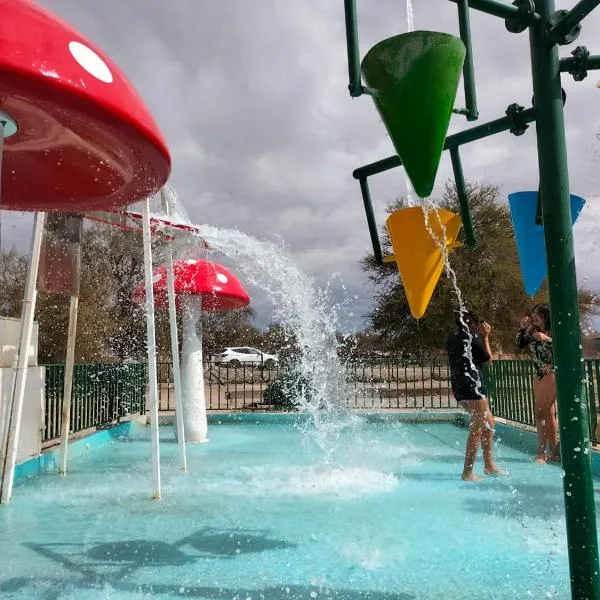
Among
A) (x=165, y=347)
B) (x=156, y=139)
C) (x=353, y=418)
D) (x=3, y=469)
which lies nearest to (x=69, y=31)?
(x=156, y=139)

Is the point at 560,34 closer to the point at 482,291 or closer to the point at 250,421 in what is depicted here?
the point at 250,421

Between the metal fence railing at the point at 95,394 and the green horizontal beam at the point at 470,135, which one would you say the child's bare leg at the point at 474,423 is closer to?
the green horizontal beam at the point at 470,135

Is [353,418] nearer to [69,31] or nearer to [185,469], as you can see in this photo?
[185,469]

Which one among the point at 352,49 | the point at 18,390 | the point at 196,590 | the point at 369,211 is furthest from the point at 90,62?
the point at 18,390

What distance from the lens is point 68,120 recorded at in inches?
90.7

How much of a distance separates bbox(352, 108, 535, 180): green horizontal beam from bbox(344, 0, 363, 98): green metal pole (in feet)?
1.65

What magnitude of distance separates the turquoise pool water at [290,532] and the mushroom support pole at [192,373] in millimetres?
1816

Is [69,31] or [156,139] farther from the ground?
[69,31]

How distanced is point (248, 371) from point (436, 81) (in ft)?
94.5

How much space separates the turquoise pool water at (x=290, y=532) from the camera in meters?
Result: 3.52

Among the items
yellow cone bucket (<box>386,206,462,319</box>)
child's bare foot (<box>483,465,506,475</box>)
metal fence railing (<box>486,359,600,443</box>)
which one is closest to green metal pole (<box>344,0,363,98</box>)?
yellow cone bucket (<box>386,206,462,319</box>)

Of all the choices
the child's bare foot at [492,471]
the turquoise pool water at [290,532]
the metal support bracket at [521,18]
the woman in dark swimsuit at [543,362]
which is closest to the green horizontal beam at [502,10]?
the metal support bracket at [521,18]

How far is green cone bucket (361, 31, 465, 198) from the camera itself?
202 centimetres

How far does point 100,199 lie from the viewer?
3.39 meters
